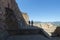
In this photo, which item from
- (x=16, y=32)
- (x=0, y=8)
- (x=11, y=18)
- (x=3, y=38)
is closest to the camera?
(x=3, y=38)

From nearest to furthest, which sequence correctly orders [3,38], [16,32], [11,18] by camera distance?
[3,38], [16,32], [11,18]

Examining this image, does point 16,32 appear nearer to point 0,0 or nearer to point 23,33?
point 23,33

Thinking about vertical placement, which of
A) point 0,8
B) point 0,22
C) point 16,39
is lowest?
point 16,39

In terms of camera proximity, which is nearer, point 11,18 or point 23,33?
point 23,33

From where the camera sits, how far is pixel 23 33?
13.1ft

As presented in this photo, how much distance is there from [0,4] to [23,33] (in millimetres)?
920

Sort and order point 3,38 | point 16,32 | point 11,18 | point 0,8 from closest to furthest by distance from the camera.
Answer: point 3,38
point 0,8
point 16,32
point 11,18

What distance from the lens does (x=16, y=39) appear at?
10.3ft

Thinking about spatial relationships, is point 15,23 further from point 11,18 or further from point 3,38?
point 3,38

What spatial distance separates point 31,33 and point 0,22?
0.86m

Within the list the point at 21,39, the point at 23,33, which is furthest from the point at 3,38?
the point at 23,33

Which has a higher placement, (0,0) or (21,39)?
(0,0)

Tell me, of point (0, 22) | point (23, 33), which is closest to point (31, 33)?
point (23, 33)

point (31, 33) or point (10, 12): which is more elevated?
point (10, 12)
